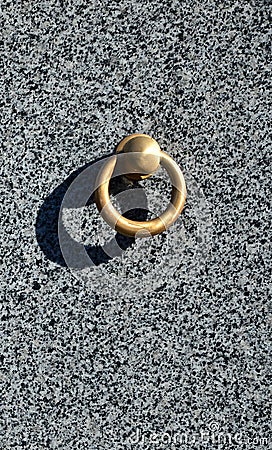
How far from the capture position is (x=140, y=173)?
4.30ft

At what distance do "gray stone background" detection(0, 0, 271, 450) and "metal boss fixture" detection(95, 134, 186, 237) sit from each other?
8cm

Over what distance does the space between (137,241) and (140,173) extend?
13cm

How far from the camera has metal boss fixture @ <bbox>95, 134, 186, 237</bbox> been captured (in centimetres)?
127

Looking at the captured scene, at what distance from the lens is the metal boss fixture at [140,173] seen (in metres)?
1.27

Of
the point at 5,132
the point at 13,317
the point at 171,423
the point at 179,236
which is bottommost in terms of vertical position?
the point at 171,423

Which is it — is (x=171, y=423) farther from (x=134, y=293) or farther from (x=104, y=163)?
(x=104, y=163)

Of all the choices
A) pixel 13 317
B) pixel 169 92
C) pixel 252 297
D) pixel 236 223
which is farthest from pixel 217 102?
pixel 13 317

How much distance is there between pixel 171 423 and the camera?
54.4 inches

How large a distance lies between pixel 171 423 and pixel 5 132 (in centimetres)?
57

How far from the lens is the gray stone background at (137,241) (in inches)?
53.7

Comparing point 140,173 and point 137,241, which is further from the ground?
point 140,173

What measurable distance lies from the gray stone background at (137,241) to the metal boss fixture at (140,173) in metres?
0.08

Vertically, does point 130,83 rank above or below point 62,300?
above

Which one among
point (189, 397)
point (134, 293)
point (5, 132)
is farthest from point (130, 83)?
point (189, 397)
